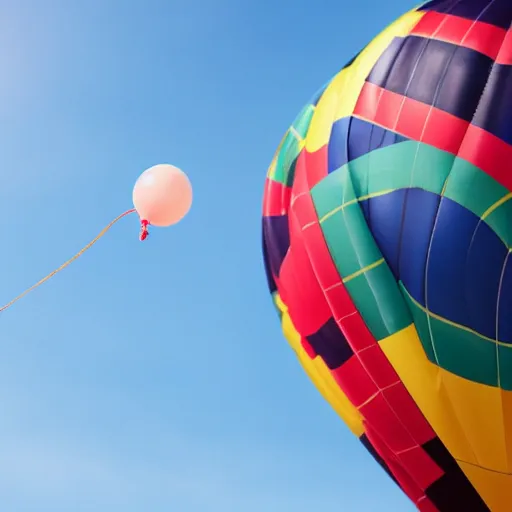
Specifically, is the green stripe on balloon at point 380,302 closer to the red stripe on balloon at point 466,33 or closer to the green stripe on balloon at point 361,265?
the green stripe on balloon at point 361,265

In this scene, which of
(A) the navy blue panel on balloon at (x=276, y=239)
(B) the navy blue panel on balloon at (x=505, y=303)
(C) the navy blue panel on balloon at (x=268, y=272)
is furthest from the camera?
(C) the navy blue panel on balloon at (x=268, y=272)

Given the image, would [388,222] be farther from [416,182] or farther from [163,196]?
[163,196]

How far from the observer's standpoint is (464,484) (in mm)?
8414

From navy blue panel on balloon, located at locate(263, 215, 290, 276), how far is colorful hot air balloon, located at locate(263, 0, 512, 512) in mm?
174

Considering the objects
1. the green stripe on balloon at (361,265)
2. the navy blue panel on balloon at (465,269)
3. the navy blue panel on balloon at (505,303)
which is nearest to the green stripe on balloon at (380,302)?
the green stripe on balloon at (361,265)

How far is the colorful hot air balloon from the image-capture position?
782 cm

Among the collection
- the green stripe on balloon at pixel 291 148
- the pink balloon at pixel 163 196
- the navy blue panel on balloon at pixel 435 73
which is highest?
the pink balloon at pixel 163 196

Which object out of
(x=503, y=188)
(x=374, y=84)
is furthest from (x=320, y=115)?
(x=503, y=188)

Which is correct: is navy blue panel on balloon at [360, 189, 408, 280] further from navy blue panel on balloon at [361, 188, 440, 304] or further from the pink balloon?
the pink balloon

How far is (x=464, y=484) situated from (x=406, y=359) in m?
1.15

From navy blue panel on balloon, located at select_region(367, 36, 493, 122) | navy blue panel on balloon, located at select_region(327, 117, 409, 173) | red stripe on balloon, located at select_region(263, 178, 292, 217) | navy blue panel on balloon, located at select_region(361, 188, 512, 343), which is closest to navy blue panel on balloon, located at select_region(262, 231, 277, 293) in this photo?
red stripe on balloon, located at select_region(263, 178, 292, 217)

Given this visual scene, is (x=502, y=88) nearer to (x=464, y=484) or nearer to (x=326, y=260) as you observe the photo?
(x=326, y=260)

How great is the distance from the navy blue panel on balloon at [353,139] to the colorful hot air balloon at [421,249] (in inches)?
0.5

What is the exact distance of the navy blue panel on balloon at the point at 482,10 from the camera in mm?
8156
